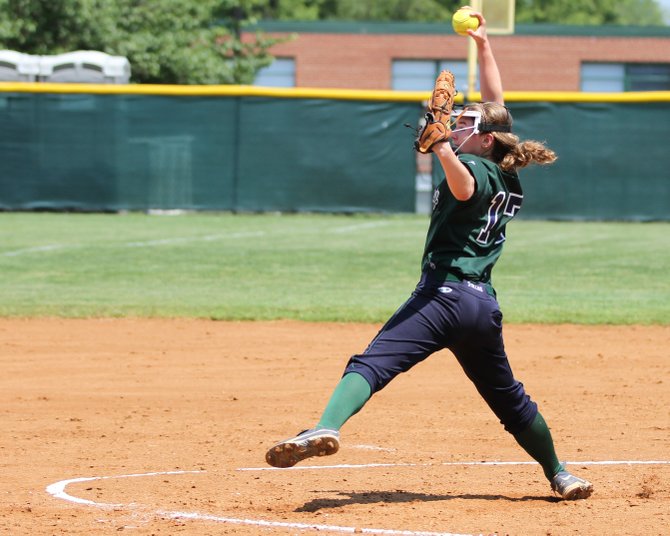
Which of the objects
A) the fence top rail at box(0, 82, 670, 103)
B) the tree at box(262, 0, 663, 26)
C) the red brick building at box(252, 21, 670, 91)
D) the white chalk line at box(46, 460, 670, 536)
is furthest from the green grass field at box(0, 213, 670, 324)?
the tree at box(262, 0, 663, 26)

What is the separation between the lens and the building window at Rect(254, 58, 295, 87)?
4316 cm

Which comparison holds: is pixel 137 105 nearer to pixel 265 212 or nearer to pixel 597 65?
pixel 265 212

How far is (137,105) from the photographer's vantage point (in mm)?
20797

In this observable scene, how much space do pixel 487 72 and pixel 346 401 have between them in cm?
178

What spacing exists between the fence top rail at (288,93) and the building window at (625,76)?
76.4 feet

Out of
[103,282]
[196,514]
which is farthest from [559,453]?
[103,282]

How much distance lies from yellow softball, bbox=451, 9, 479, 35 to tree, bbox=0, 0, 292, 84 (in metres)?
22.0

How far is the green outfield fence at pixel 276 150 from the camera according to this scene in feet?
67.3

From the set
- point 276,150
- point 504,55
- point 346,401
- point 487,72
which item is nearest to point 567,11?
point 504,55

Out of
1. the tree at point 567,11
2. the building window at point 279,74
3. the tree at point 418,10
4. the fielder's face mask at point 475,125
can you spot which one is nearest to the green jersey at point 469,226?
the fielder's face mask at point 475,125

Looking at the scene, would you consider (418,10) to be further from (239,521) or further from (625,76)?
(239,521)

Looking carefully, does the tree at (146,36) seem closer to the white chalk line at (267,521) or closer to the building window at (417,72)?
the building window at (417,72)

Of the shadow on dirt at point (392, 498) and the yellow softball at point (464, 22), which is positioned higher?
the yellow softball at point (464, 22)

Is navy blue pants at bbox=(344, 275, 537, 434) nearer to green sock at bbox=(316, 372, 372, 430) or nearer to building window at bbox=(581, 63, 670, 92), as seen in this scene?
green sock at bbox=(316, 372, 372, 430)
